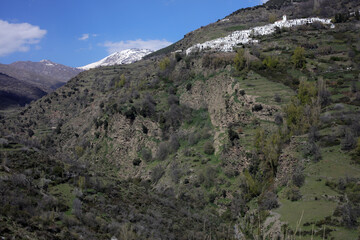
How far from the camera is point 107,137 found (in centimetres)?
4741

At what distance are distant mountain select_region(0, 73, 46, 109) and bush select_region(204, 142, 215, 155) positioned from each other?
102547 millimetres

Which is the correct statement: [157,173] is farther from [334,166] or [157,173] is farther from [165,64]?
[165,64]

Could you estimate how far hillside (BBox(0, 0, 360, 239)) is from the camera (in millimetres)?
15055

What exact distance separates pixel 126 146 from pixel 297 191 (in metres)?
29.7

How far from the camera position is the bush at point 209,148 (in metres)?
32.9

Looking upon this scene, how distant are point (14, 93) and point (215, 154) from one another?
5194 inches

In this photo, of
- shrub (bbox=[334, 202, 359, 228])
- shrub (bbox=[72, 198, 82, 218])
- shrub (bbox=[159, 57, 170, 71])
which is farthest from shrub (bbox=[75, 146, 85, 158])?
shrub (bbox=[334, 202, 359, 228])

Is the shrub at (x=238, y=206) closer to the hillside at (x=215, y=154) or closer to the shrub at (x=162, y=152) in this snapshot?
the hillside at (x=215, y=154)

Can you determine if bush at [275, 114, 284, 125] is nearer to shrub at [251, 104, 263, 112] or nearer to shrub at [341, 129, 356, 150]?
shrub at [251, 104, 263, 112]

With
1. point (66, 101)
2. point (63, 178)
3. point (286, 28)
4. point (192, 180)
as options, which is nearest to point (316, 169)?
point (192, 180)

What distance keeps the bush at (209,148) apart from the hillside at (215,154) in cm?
23

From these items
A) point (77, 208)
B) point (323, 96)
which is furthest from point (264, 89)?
point (77, 208)

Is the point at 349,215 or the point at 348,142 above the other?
the point at 348,142

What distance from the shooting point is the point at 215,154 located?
105 feet
